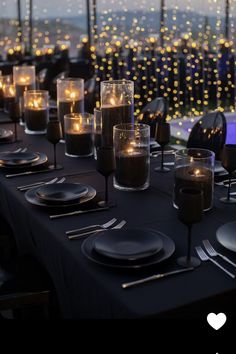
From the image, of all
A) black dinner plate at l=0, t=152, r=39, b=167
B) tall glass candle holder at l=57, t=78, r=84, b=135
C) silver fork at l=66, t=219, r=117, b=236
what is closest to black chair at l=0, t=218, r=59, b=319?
silver fork at l=66, t=219, r=117, b=236

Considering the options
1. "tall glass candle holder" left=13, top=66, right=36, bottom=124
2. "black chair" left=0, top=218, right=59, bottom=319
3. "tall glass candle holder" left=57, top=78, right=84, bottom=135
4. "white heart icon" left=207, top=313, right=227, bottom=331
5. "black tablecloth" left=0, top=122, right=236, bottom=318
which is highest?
"tall glass candle holder" left=13, top=66, right=36, bottom=124

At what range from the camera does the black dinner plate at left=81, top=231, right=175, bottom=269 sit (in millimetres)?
1282

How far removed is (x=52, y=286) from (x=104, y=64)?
A: 6385 millimetres

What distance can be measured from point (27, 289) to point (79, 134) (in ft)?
2.81

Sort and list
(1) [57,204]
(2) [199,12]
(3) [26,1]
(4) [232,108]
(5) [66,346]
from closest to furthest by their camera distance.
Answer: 1. (5) [66,346]
2. (1) [57,204]
3. (2) [199,12]
4. (4) [232,108]
5. (3) [26,1]

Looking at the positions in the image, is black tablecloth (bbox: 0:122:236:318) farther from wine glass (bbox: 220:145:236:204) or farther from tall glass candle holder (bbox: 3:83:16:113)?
tall glass candle holder (bbox: 3:83:16:113)

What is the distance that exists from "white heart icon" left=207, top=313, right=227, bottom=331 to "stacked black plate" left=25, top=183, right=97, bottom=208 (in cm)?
69

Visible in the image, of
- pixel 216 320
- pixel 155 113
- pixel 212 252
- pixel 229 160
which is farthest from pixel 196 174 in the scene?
pixel 155 113

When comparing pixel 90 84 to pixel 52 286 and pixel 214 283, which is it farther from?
pixel 214 283

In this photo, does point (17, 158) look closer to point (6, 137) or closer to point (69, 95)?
point (6, 137)

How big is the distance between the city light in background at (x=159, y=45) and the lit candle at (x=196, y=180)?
562 cm

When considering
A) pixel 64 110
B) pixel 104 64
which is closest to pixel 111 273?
pixel 64 110

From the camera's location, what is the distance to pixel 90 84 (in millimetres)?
4258

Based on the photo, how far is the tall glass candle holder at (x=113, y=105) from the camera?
2205 mm
